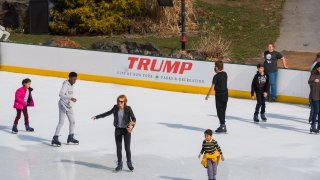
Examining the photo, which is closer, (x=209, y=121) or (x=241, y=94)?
(x=209, y=121)

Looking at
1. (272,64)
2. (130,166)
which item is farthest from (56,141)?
(272,64)

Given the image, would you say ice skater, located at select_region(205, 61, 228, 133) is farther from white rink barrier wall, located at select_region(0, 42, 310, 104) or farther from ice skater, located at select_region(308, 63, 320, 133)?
white rink barrier wall, located at select_region(0, 42, 310, 104)

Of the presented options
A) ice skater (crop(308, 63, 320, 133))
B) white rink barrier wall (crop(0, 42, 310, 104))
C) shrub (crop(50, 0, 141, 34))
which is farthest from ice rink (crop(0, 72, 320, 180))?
shrub (crop(50, 0, 141, 34))

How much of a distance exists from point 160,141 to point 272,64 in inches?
229

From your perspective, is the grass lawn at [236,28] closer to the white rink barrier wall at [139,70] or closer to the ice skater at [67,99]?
the white rink barrier wall at [139,70]

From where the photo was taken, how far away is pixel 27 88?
60.6ft

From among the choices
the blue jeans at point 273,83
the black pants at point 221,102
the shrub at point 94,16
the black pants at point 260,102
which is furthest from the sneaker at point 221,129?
the shrub at point 94,16

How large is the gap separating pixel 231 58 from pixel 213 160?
1516 cm

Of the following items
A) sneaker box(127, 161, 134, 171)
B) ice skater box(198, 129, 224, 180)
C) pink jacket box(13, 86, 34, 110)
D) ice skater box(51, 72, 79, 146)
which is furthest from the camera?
pink jacket box(13, 86, 34, 110)

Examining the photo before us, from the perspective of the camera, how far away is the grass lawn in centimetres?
3158

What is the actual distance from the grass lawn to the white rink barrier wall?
4.31 metres

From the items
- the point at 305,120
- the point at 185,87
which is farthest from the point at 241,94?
the point at 305,120

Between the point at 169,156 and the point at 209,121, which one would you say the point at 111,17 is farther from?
the point at 169,156

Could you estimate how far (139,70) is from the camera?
2525 centimetres
